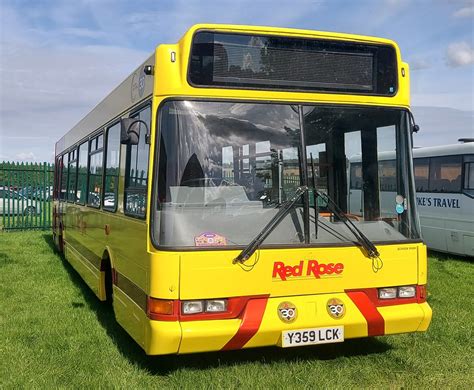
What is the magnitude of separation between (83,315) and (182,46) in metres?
3.92

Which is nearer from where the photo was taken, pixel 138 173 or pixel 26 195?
pixel 138 173

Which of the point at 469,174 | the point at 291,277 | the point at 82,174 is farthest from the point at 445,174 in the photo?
the point at 291,277

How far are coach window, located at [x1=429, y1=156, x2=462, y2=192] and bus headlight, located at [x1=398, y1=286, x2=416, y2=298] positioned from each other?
27.2ft

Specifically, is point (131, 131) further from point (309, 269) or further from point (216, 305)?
point (309, 269)

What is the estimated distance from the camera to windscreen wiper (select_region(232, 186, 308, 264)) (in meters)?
4.44

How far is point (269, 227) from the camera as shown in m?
4.56

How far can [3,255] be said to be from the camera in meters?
12.7

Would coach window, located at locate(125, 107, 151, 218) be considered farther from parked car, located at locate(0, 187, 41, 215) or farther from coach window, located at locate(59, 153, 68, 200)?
parked car, located at locate(0, 187, 41, 215)

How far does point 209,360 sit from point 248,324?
929 millimetres

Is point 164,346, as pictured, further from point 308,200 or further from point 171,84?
point 171,84

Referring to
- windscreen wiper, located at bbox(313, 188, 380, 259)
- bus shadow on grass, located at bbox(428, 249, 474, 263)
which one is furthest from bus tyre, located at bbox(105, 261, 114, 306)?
bus shadow on grass, located at bbox(428, 249, 474, 263)

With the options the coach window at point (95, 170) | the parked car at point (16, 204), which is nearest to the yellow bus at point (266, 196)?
the coach window at point (95, 170)

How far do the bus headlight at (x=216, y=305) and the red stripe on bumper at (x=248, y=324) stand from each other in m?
0.19

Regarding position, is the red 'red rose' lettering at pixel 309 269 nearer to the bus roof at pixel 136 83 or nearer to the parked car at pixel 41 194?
the bus roof at pixel 136 83
